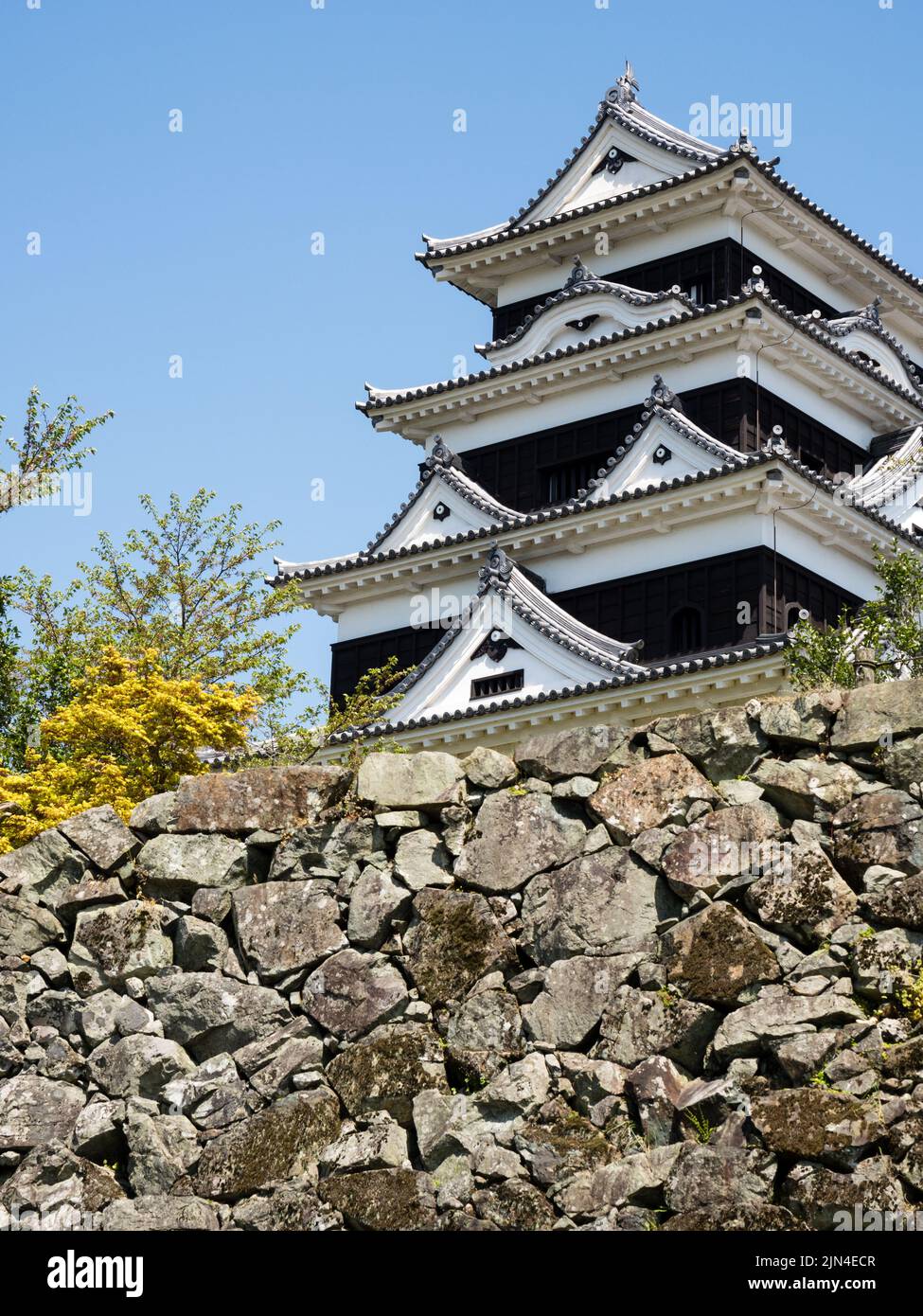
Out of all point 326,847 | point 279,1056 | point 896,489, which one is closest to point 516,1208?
point 279,1056

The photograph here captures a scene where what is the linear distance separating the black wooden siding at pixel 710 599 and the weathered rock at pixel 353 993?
40.2 ft

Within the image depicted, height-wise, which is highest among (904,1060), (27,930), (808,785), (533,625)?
(533,625)

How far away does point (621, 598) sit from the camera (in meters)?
28.3

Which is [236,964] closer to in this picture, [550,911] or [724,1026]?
[550,911]

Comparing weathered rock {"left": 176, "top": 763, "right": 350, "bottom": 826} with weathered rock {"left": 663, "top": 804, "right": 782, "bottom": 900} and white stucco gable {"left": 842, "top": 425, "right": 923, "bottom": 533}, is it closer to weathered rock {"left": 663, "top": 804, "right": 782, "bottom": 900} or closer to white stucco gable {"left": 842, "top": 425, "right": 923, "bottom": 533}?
weathered rock {"left": 663, "top": 804, "right": 782, "bottom": 900}

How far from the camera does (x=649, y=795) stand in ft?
50.4

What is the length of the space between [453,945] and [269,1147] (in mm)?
2274

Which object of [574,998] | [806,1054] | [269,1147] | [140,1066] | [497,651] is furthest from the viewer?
[497,651]

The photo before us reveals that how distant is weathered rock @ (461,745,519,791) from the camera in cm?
1617

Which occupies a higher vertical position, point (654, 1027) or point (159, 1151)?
point (654, 1027)

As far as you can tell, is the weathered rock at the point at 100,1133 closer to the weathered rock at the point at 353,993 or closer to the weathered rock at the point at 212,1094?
the weathered rock at the point at 212,1094

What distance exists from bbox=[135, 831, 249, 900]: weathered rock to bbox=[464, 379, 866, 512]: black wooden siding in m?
13.6

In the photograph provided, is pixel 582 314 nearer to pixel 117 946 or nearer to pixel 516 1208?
pixel 117 946
